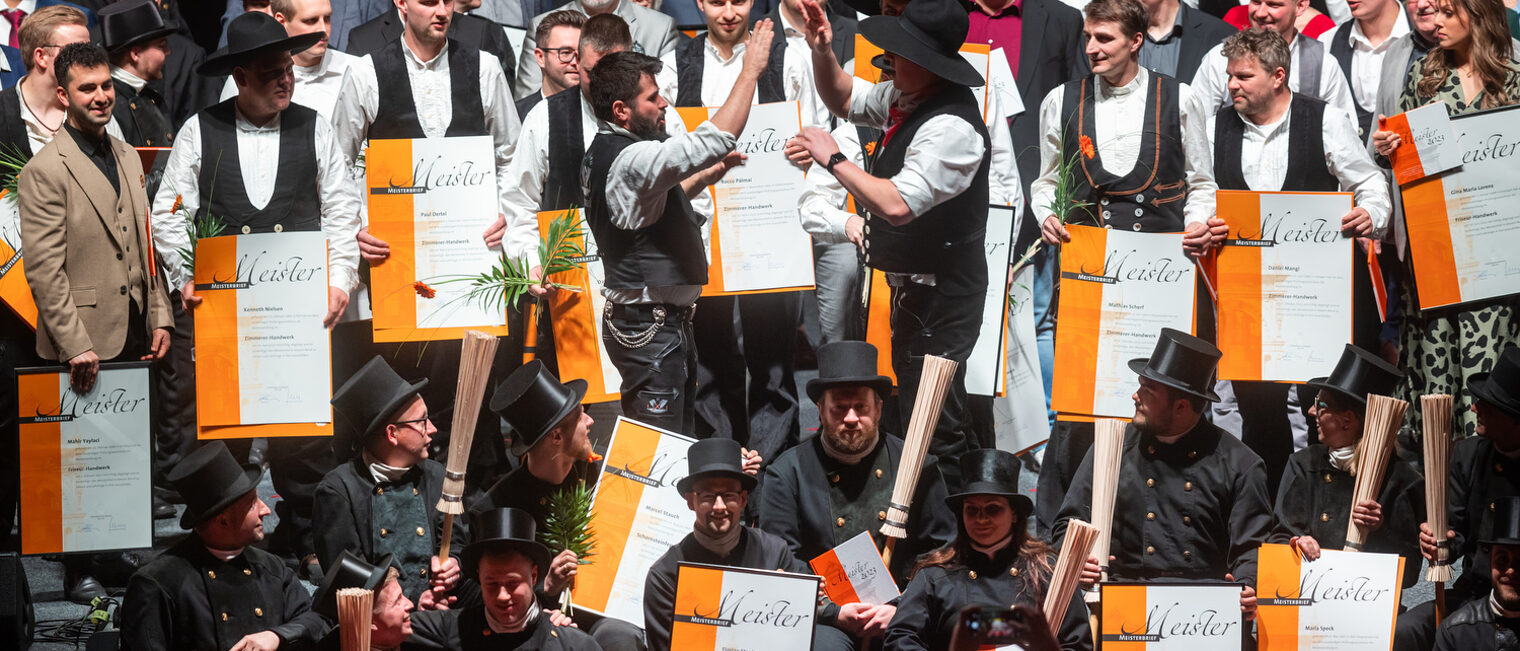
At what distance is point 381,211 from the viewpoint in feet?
21.0

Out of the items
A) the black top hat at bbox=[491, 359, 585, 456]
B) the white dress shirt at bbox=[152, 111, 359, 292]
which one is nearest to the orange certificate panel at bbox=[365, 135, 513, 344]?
the white dress shirt at bbox=[152, 111, 359, 292]

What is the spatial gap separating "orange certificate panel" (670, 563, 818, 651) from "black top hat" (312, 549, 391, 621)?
915 millimetres

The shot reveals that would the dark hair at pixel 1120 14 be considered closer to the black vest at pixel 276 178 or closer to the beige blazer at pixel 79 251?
the black vest at pixel 276 178

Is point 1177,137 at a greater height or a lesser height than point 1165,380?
greater

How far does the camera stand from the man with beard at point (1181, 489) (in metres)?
5.88

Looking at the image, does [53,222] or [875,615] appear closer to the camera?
[875,615]

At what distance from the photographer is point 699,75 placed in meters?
7.26

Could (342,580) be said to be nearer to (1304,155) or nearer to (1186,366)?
(1186,366)

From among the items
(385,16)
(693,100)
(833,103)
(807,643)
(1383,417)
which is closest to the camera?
(807,643)

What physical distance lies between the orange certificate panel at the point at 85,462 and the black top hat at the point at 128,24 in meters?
1.93

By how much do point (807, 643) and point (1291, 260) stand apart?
8.34 feet

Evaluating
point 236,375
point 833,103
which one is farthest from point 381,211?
point 833,103

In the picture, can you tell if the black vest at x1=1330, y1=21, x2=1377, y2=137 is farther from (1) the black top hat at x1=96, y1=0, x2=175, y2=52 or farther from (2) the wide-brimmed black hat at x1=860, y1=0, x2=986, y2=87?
(1) the black top hat at x1=96, y1=0, x2=175, y2=52

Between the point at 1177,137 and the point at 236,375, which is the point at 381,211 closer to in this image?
the point at 236,375
